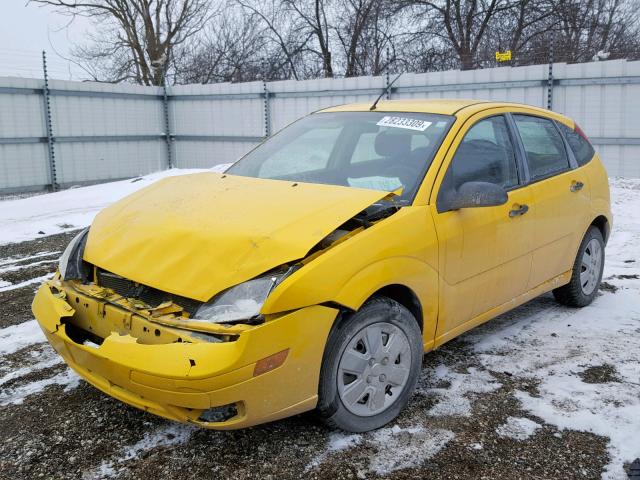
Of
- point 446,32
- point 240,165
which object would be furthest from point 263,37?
point 240,165

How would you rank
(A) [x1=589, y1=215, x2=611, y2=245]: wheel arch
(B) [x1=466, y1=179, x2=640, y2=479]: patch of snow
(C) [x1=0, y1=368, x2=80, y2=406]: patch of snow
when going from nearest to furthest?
(B) [x1=466, y1=179, x2=640, y2=479]: patch of snow
(C) [x1=0, y1=368, x2=80, y2=406]: patch of snow
(A) [x1=589, y1=215, x2=611, y2=245]: wheel arch

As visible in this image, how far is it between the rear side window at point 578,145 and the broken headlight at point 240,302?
3136 mm

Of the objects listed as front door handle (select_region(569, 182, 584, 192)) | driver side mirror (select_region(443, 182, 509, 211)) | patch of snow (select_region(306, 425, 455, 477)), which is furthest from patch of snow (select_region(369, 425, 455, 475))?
front door handle (select_region(569, 182, 584, 192))

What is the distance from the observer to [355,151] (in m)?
4.06

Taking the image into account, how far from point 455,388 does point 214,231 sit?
1.68 m

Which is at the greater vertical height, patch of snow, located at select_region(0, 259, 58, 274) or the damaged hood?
the damaged hood

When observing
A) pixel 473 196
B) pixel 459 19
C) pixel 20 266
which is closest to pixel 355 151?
pixel 473 196

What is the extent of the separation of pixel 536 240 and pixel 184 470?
2651mm

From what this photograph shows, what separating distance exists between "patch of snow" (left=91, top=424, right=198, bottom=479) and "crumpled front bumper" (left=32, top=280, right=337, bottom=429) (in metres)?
0.29

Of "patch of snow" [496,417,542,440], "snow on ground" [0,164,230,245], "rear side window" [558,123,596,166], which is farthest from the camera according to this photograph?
"snow on ground" [0,164,230,245]

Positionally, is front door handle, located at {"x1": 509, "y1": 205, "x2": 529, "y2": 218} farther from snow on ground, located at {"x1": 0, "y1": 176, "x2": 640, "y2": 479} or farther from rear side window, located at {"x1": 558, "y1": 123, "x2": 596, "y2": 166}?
rear side window, located at {"x1": 558, "y1": 123, "x2": 596, "y2": 166}

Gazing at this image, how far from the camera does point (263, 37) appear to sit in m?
28.2

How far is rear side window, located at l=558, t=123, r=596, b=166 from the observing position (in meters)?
4.83

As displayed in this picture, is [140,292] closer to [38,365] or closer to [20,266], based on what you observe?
[38,365]
